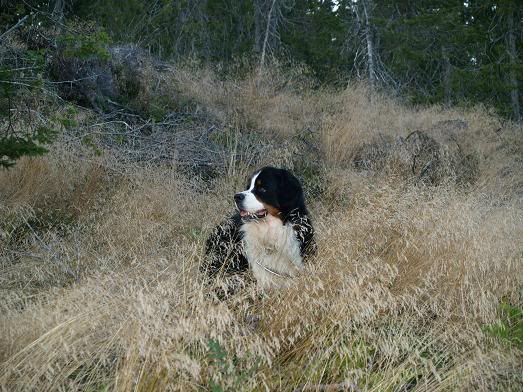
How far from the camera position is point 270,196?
165 inches

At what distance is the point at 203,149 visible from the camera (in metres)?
7.25

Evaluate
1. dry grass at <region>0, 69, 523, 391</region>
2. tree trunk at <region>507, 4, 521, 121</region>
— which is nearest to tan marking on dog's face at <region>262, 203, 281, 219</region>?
dry grass at <region>0, 69, 523, 391</region>

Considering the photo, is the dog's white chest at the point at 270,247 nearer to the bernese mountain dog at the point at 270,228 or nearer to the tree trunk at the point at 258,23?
the bernese mountain dog at the point at 270,228

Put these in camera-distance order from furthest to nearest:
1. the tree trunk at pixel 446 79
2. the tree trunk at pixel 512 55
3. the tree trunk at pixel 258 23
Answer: the tree trunk at pixel 446 79 < the tree trunk at pixel 512 55 < the tree trunk at pixel 258 23

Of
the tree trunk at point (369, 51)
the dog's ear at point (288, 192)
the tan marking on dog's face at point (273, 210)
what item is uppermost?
the tree trunk at point (369, 51)

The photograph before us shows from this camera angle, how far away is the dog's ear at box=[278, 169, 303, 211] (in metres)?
4.19

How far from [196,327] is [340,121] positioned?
6.11m

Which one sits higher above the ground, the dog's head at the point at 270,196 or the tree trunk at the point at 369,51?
the tree trunk at the point at 369,51

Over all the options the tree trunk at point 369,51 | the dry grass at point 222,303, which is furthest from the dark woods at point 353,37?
the dry grass at point 222,303

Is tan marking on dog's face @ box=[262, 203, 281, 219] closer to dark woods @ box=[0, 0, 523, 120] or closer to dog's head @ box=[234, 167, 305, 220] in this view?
dog's head @ box=[234, 167, 305, 220]

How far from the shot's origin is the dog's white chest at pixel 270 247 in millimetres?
4008

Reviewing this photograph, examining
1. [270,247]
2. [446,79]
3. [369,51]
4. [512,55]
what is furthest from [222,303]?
[446,79]

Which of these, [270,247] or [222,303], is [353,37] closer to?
[270,247]

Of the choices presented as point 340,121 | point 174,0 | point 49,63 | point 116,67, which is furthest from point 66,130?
point 174,0
